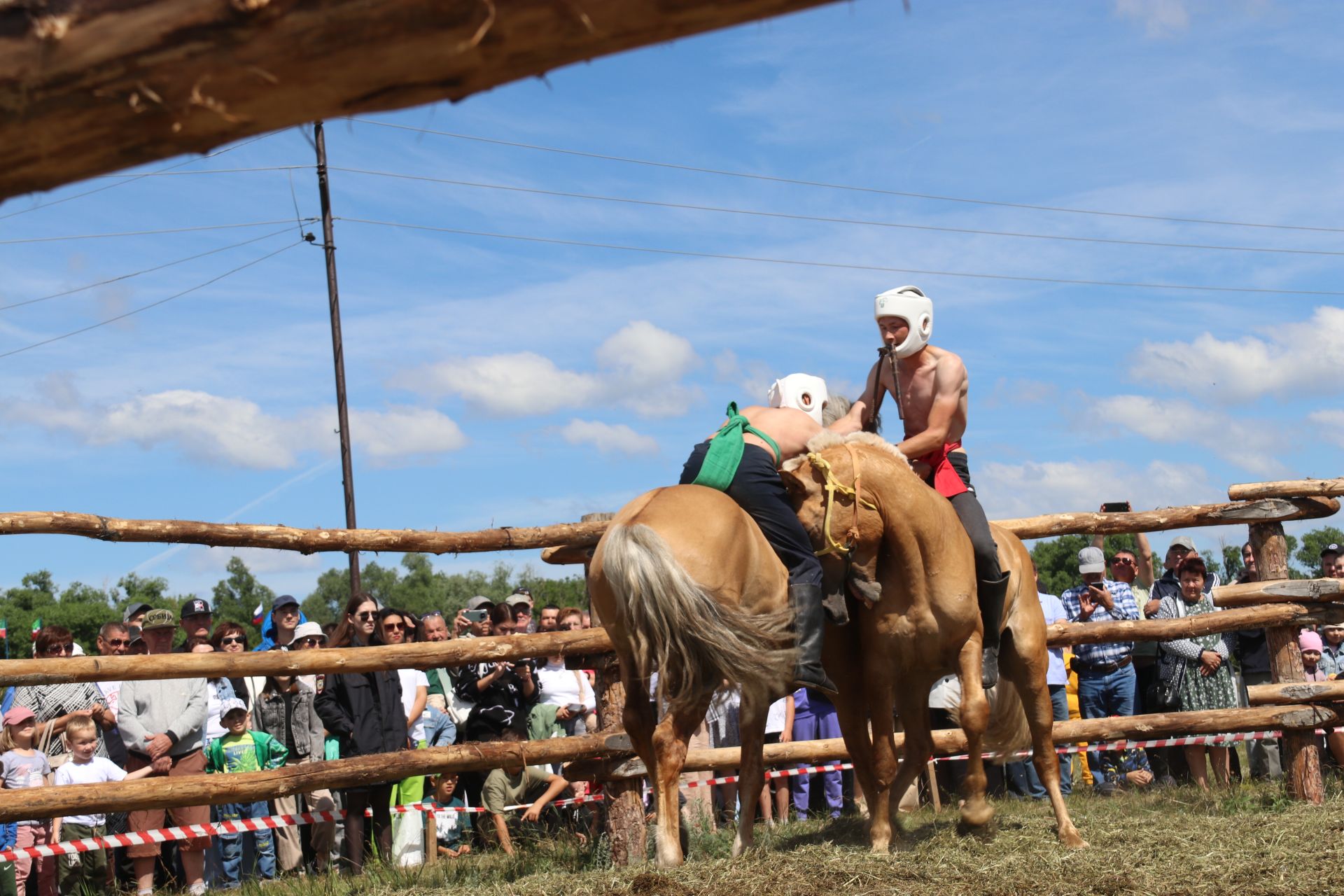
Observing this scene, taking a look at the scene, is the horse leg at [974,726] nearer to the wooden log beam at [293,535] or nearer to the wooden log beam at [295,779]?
the wooden log beam at [295,779]

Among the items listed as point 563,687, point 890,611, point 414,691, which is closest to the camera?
point 890,611

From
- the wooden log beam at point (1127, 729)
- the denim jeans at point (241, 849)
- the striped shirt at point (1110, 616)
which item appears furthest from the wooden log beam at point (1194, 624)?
the denim jeans at point (241, 849)

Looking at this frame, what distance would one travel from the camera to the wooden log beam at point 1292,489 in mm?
7852

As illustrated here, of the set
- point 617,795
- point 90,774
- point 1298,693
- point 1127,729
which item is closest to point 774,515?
point 617,795

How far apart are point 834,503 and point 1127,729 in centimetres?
356

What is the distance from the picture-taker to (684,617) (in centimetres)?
509

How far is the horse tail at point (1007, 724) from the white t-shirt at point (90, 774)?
5507mm

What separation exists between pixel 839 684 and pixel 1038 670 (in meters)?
1.25

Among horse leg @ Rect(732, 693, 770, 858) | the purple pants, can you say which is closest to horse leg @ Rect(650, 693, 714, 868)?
horse leg @ Rect(732, 693, 770, 858)

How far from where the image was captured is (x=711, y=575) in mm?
5246

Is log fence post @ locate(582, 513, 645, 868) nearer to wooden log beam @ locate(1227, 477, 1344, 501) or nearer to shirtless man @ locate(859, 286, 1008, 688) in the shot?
shirtless man @ locate(859, 286, 1008, 688)

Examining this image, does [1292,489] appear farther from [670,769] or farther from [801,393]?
[670,769]

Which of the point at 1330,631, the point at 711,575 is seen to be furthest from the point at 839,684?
the point at 1330,631

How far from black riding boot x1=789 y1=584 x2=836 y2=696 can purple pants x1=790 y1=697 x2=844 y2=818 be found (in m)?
4.07
